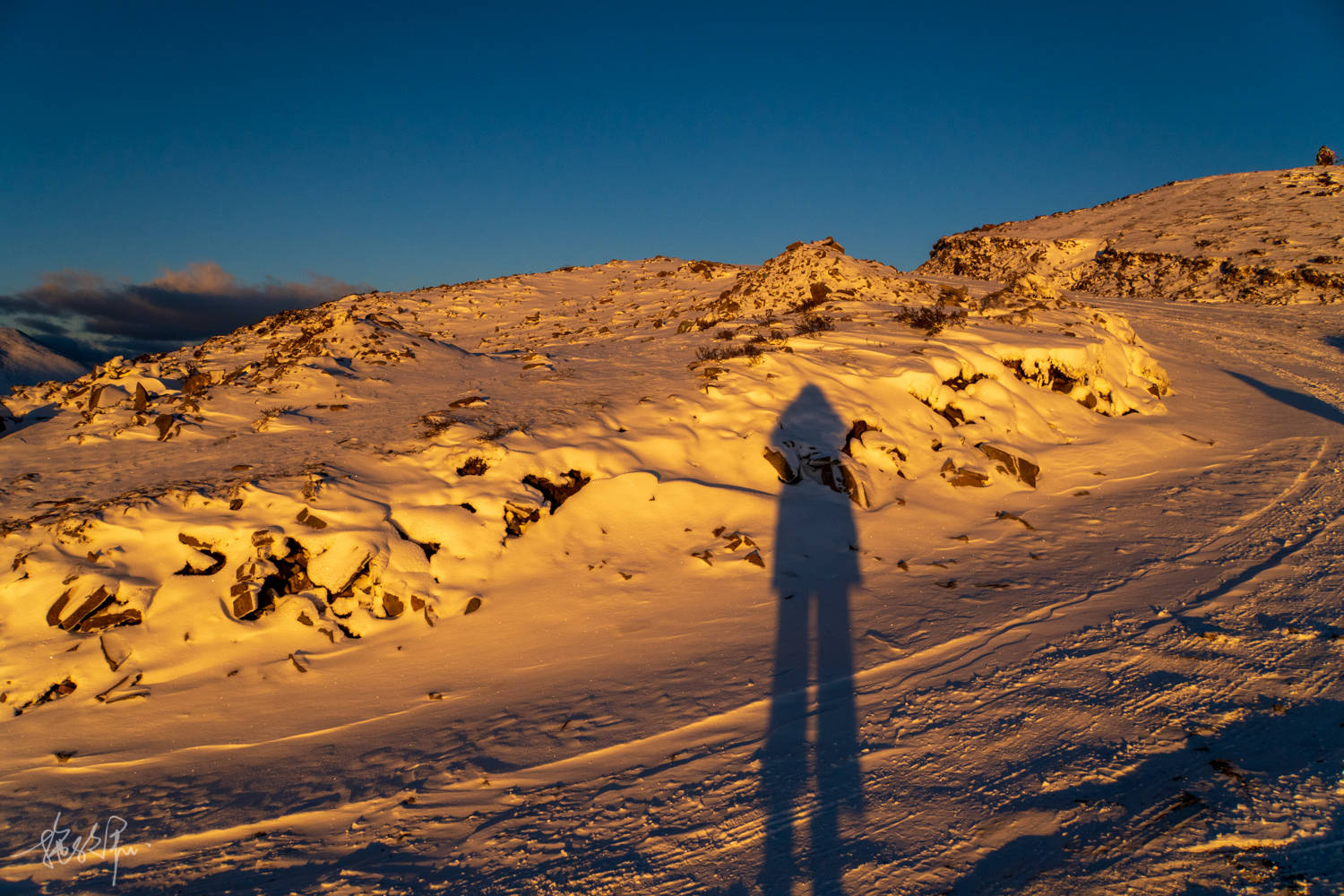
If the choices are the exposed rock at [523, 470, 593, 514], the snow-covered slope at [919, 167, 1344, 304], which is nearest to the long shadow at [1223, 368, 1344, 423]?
the exposed rock at [523, 470, 593, 514]

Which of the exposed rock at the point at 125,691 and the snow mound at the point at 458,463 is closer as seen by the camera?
the exposed rock at the point at 125,691

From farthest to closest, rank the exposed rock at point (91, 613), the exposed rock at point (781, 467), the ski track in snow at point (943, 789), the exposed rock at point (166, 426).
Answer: the exposed rock at point (166, 426) → the exposed rock at point (781, 467) → the exposed rock at point (91, 613) → the ski track in snow at point (943, 789)

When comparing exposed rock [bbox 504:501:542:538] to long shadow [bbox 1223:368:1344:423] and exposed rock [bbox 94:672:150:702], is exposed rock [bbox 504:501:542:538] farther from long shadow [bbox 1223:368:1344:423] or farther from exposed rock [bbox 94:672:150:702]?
long shadow [bbox 1223:368:1344:423]

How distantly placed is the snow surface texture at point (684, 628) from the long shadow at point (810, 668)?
24 millimetres

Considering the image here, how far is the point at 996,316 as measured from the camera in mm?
10859

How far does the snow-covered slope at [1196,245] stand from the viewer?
1902 cm

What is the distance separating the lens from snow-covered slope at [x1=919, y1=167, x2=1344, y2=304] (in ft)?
62.4

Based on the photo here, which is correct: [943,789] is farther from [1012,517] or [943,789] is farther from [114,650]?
[114,650]

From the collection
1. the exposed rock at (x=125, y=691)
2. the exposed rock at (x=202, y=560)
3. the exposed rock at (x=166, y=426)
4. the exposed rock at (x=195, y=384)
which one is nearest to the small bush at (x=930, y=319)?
the exposed rock at (x=202, y=560)

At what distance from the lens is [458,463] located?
233 inches

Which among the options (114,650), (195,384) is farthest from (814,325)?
(114,650)

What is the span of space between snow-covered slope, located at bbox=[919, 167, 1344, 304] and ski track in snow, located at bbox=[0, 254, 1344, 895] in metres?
20.5

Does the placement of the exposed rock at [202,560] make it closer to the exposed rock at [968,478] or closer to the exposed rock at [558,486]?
the exposed rock at [558,486]

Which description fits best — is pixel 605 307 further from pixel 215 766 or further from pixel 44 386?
pixel 215 766
